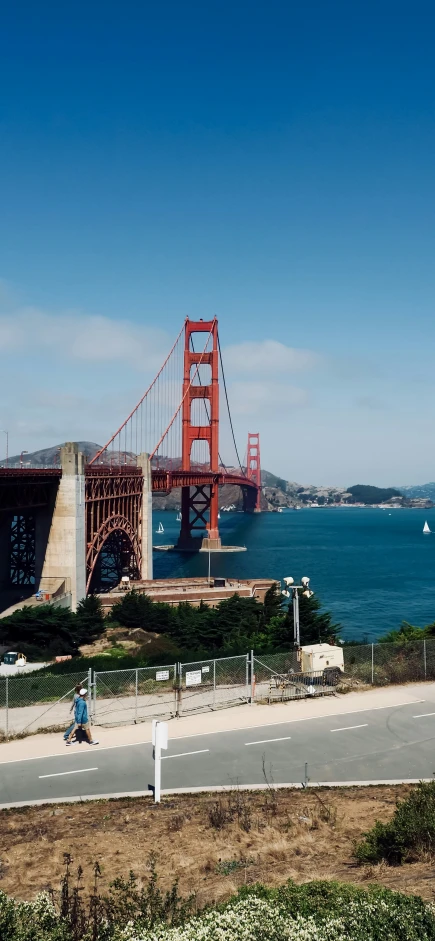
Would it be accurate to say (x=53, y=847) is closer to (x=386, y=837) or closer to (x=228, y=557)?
(x=386, y=837)

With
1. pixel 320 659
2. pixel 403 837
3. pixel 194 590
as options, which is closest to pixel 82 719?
pixel 320 659

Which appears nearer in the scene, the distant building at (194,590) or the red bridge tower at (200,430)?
the distant building at (194,590)

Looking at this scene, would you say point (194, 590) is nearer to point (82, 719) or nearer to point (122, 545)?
point (122, 545)

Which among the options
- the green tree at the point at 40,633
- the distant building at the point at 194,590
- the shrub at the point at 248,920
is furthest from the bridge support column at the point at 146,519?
the shrub at the point at 248,920

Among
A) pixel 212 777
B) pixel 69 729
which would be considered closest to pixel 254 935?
pixel 212 777

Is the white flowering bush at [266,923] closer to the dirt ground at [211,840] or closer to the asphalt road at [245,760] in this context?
the dirt ground at [211,840]

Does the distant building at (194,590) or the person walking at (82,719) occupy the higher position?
the person walking at (82,719)

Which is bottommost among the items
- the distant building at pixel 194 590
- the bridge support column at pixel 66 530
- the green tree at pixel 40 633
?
the distant building at pixel 194 590
